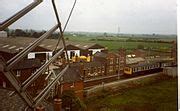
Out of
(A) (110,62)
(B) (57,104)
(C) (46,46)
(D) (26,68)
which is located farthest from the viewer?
(A) (110,62)

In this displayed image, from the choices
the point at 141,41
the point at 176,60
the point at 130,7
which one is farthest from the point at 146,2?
the point at 176,60

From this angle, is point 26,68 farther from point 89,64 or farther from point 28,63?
point 89,64

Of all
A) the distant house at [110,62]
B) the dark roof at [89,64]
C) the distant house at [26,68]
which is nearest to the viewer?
the distant house at [26,68]

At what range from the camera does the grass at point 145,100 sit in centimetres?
224

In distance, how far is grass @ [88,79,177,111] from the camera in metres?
2.24

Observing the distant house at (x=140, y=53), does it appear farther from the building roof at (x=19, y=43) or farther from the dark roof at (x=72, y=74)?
the building roof at (x=19, y=43)

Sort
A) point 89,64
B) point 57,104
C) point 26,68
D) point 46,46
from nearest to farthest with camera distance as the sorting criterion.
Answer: point 26,68 < point 46,46 < point 57,104 < point 89,64

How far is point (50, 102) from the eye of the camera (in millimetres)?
2029

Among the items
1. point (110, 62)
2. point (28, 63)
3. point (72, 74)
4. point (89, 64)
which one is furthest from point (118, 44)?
A: point (28, 63)

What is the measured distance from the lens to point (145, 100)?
7.59ft

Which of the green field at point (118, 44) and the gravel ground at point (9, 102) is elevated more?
the green field at point (118, 44)

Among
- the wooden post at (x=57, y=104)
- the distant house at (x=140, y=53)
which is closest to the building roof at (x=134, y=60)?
the distant house at (x=140, y=53)

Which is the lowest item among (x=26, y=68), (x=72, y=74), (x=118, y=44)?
(x=72, y=74)

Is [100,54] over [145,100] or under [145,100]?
over
